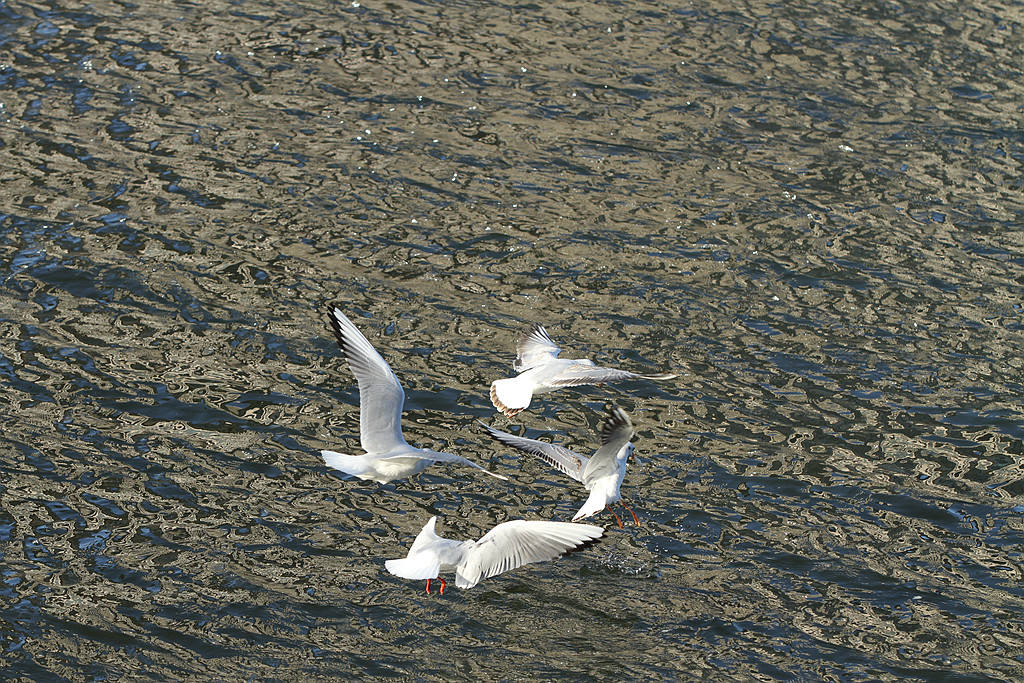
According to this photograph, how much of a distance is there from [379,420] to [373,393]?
0.21m

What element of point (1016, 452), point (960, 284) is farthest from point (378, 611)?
point (960, 284)

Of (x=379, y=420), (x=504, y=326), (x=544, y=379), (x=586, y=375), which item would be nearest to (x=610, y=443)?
(x=586, y=375)

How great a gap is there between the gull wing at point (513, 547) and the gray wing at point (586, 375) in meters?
1.47

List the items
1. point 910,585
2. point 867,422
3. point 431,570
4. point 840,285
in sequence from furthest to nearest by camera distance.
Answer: point 840,285
point 867,422
point 910,585
point 431,570

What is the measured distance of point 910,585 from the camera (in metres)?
8.69

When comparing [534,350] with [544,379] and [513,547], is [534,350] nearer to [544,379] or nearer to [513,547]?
[544,379]

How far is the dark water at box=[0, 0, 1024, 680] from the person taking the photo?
26.7 feet

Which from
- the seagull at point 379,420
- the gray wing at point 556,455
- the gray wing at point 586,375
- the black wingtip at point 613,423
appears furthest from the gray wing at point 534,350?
the seagull at point 379,420

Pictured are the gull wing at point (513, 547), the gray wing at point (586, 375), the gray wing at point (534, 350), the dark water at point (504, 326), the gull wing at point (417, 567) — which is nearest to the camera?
the gull wing at point (417, 567)

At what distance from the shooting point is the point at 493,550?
25.3ft

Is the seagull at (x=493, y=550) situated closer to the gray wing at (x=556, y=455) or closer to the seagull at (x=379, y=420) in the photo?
the seagull at (x=379, y=420)

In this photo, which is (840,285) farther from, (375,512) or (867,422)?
(375,512)

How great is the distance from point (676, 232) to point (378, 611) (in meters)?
6.99

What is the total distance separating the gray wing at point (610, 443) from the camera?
8414 millimetres
